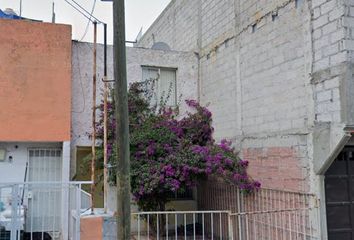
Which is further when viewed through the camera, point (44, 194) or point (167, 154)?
point (44, 194)

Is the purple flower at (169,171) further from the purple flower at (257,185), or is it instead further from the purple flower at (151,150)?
the purple flower at (257,185)

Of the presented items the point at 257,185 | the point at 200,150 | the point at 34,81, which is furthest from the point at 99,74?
the point at 257,185

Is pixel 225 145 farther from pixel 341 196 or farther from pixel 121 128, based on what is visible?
pixel 121 128

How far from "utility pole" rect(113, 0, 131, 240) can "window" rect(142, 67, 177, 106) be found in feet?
24.4

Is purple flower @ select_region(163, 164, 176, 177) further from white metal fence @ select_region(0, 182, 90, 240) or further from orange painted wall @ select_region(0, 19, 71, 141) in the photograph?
orange painted wall @ select_region(0, 19, 71, 141)

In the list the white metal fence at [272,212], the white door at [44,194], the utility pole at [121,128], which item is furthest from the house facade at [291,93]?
the white door at [44,194]

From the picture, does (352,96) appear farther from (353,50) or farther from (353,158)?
(353,158)

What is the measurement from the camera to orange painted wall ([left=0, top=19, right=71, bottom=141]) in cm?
1034

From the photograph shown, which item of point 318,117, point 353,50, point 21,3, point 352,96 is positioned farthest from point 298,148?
point 21,3

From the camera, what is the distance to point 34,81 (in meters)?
10.6

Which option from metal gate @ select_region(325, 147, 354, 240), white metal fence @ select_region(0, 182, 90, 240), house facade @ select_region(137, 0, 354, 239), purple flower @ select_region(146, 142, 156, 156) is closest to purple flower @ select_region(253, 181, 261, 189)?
house facade @ select_region(137, 0, 354, 239)

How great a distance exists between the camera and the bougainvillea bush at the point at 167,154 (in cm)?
946

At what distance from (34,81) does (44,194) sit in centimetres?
326

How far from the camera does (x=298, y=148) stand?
7.83 meters
